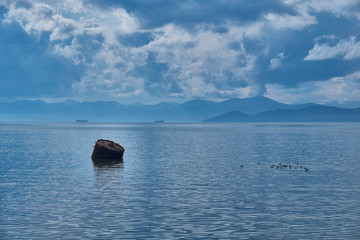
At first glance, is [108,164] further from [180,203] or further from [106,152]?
[180,203]

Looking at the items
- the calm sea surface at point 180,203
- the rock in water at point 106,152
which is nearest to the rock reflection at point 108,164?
the rock in water at point 106,152

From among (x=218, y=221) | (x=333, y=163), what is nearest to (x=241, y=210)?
(x=218, y=221)

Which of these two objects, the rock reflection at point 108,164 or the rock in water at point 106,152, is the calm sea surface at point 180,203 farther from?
the rock in water at point 106,152

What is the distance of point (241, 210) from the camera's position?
27703 mm

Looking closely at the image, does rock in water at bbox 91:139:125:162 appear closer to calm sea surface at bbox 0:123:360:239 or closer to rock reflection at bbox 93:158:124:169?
rock reflection at bbox 93:158:124:169

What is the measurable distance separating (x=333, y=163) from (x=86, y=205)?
41.9 m

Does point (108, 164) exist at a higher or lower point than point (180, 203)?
higher

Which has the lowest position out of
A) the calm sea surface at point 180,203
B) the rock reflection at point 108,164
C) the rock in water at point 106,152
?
the calm sea surface at point 180,203

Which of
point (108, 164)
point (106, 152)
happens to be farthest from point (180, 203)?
point (106, 152)

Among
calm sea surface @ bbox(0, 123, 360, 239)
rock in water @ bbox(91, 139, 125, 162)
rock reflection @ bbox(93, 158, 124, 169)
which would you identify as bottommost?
calm sea surface @ bbox(0, 123, 360, 239)

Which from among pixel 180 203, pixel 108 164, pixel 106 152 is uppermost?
pixel 106 152

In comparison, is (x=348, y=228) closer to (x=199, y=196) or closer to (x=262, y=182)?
(x=199, y=196)

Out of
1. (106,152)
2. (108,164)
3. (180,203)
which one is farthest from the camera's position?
(106,152)

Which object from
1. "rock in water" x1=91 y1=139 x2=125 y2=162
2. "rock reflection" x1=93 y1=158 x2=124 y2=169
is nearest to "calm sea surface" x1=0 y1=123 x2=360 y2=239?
"rock reflection" x1=93 y1=158 x2=124 y2=169
